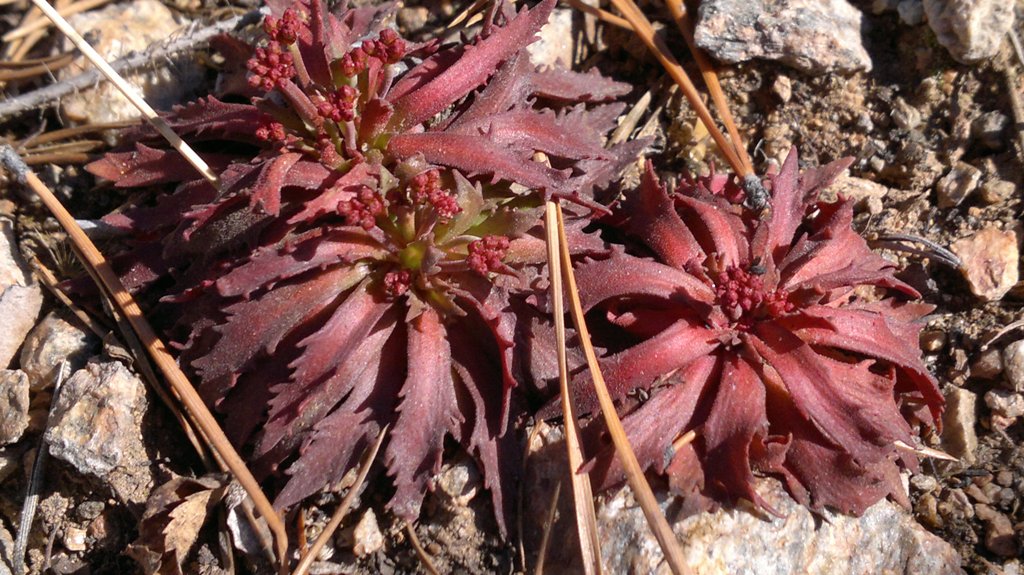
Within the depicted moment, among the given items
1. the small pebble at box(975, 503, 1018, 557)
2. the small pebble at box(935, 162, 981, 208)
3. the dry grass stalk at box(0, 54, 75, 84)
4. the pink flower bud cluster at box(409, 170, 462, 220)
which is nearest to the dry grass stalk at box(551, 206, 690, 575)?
the pink flower bud cluster at box(409, 170, 462, 220)

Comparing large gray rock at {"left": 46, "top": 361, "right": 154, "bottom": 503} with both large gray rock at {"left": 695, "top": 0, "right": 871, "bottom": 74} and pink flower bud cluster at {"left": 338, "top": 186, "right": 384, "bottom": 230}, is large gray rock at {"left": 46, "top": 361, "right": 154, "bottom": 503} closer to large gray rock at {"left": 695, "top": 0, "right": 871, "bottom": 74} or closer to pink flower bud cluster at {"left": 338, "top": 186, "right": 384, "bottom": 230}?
pink flower bud cluster at {"left": 338, "top": 186, "right": 384, "bottom": 230}

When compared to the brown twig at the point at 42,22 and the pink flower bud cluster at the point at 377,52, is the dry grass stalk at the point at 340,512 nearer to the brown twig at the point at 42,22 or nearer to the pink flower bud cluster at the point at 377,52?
the pink flower bud cluster at the point at 377,52

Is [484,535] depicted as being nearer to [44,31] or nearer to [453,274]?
[453,274]

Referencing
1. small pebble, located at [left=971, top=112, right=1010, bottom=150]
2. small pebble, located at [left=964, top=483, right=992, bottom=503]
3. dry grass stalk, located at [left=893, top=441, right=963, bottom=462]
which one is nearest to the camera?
dry grass stalk, located at [left=893, top=441, right=963, bottom=462]

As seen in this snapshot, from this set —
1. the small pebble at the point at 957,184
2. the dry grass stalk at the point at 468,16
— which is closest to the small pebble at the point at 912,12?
the small pebble at the point at 957,184

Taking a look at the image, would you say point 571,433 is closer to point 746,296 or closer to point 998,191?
point 746,296

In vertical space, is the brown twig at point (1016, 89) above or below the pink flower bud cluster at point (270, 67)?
below

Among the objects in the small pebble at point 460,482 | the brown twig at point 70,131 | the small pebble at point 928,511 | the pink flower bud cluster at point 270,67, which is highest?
the pink flower bud cluster at point 270,67
